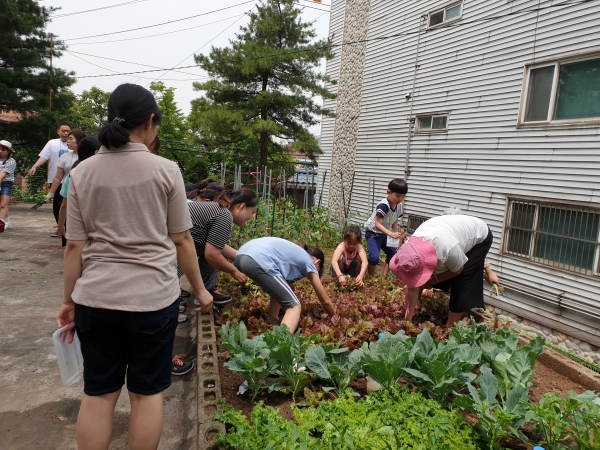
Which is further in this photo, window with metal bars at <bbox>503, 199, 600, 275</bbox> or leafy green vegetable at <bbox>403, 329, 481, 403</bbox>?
window with metal bars at <bbox>503, 199, 600, 275</bbox>

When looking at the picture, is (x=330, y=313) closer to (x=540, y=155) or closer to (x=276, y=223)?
(x=540, y=155)

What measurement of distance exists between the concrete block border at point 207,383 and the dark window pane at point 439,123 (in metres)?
8.32

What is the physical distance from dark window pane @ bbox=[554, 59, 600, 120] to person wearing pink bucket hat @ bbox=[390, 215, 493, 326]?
4388mm

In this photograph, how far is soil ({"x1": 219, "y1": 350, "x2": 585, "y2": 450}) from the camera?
2.78 metres

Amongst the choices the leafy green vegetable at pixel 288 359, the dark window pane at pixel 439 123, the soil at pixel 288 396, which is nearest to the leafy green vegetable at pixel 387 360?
the soil at pixel 288 396

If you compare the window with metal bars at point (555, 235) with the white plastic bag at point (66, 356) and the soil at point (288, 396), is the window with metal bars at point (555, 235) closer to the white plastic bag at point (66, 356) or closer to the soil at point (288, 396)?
the soil at point (288, 396)

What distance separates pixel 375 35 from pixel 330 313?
11.5m

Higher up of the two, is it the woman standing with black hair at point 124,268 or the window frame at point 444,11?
the window frame at point 444,11

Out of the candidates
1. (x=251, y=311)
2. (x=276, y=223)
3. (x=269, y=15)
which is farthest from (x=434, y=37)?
(x=251, y=311)

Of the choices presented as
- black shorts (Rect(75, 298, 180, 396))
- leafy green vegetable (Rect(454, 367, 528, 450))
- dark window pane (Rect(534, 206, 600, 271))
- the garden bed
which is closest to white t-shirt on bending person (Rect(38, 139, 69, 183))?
the garden bed

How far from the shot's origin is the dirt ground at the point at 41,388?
258cm

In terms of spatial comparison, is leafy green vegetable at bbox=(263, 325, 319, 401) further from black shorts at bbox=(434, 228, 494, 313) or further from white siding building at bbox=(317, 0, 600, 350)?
white siding building at bbox=(317, 0, 600, 350)

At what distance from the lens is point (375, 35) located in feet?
44.0

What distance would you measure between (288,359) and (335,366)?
0.32m
